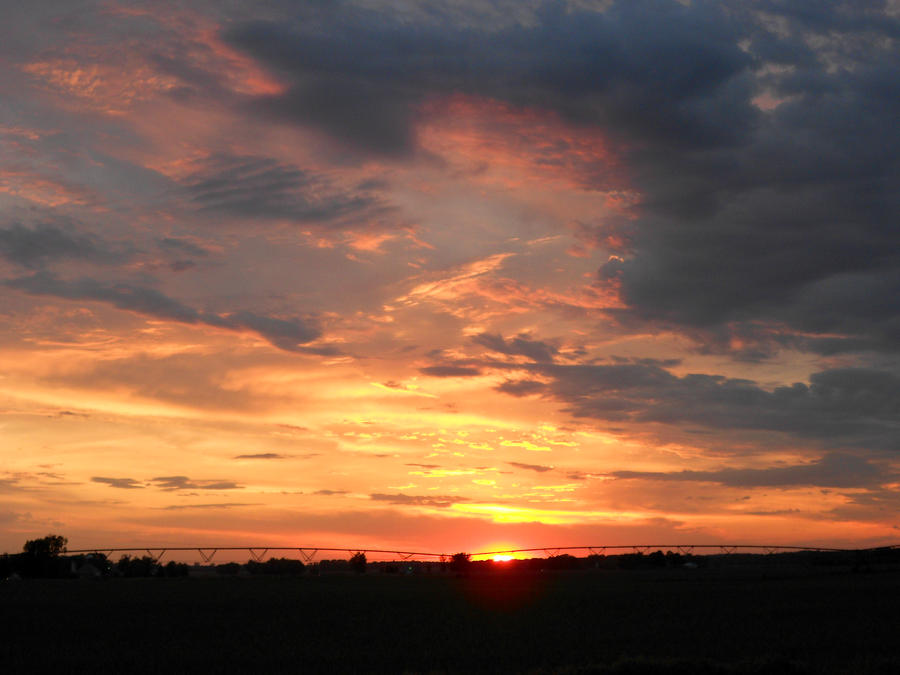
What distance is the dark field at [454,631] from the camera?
36.7 meters

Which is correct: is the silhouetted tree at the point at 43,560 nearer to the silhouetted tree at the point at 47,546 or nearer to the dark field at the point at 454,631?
the silhouetted tree at the point at 47,546

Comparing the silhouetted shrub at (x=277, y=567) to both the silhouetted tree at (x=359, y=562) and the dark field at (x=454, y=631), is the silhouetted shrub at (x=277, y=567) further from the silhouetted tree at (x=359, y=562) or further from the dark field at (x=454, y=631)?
the dark field at (x=454, y=631)

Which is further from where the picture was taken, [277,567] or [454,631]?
[277,567]

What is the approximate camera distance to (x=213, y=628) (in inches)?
2045

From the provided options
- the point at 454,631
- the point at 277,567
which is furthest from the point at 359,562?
the point at 454,631

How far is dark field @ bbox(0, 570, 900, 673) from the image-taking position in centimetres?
3672

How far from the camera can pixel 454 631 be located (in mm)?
50031

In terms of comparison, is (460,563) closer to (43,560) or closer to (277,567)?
(277,567)

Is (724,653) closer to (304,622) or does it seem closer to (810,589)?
(304,622)

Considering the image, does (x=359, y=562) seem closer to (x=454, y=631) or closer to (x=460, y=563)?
(x=460, y=563)

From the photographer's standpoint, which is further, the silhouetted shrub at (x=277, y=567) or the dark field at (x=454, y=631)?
the silhouetted shrub at (x=277, y=567)

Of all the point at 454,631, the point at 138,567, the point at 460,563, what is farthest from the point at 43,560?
the point at 454,631

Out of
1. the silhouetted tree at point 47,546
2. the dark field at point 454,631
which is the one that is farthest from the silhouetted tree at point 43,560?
the dark field at point 454,631

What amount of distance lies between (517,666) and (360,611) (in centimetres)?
3004
